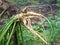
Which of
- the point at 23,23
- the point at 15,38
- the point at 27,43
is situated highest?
the point at 23,23

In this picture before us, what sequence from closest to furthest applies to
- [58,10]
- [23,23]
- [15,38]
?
[23,23] < [15,38] < [58,10]

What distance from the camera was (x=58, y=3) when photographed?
4926mm

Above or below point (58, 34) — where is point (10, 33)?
above

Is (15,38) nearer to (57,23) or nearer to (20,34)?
(20,34)

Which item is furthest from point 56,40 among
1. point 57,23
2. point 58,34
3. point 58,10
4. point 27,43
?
point 58,10

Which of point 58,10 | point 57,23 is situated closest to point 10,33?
point 57,23

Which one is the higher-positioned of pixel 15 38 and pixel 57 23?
pixel 15 38

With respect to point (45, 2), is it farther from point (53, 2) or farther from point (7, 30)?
point (7, 30)

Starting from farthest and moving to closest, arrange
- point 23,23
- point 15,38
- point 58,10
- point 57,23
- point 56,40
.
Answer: point 58,10
point 57,23
point 56,40
point 15,38
point 23,23

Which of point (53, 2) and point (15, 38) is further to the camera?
point (53, 2)

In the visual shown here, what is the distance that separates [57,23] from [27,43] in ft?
3.79

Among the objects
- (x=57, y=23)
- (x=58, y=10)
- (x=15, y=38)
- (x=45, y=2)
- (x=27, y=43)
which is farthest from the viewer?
(x=45, y=2)

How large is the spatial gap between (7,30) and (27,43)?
1211 millimetres

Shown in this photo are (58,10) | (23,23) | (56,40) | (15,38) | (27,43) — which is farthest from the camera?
(58,10)
